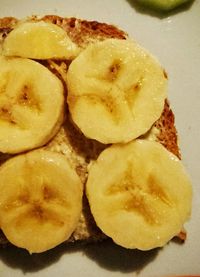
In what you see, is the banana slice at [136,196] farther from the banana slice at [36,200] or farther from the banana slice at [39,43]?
the banana slice at [39,43]

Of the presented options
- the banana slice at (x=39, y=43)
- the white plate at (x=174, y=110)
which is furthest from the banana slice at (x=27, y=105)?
the white plate at (x=174, y=110)

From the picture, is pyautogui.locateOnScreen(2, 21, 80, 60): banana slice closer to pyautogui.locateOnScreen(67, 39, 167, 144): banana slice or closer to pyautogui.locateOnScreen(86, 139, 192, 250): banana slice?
pyautogui.locateOnScreen(67, 39, 167, 144): banana slice

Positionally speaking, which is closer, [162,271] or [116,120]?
[116,120]

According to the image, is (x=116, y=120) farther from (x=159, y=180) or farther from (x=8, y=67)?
(x=8, y=67)

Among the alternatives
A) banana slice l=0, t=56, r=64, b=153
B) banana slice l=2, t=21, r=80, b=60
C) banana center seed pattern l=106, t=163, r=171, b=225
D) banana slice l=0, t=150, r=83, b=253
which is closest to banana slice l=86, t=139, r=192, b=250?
banana center seed pattern l=106, t=163, r=171, b=225

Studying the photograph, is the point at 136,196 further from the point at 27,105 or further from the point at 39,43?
the point at 39,43

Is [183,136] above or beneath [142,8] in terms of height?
beneath

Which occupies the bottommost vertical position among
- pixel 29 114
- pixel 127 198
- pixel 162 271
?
pixel 162 271

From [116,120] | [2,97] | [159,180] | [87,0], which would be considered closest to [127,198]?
[159,180]
